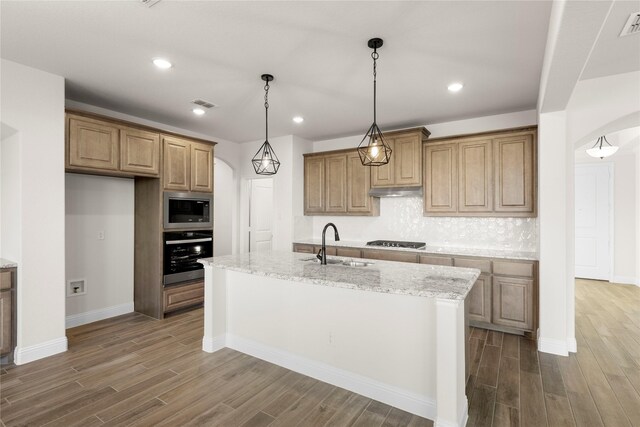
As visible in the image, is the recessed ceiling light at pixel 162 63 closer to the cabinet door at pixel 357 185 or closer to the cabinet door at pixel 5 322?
the cabinet door at pixel 5 322

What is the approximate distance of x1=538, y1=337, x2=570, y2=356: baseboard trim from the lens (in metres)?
3.11

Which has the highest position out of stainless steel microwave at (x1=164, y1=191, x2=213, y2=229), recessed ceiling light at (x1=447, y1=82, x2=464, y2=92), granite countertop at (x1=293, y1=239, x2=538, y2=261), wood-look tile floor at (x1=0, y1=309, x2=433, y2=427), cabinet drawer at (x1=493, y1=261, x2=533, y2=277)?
recessed ceiling light at (x1=447, y1=82, x2=464, y2=92)

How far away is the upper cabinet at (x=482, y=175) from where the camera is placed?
3.77 meters

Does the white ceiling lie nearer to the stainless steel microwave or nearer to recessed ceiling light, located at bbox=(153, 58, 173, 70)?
recessed ceiling light, located at bbox=(153, 58, 173, 70)

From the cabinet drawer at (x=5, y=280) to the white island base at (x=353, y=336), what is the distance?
1668mm

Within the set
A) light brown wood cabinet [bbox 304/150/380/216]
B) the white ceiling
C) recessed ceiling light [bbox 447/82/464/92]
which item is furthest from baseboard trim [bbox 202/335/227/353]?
recessed ceiling light [bbox 447/82/464/92]

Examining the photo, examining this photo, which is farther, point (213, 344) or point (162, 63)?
point (213, 344)

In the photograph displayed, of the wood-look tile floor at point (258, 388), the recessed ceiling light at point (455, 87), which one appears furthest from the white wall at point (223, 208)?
the recessed ceiling light at point (455, 87)

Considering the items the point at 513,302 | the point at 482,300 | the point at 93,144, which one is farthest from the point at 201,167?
the point at 513,302

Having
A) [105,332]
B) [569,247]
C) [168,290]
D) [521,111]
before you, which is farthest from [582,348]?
[105,332]

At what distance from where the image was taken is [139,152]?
3881 millimetres

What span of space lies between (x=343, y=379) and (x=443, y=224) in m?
2.84

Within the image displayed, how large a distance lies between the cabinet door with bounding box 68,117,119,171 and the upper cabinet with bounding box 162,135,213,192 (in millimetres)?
607

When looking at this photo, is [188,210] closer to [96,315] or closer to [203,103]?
[203,103]
